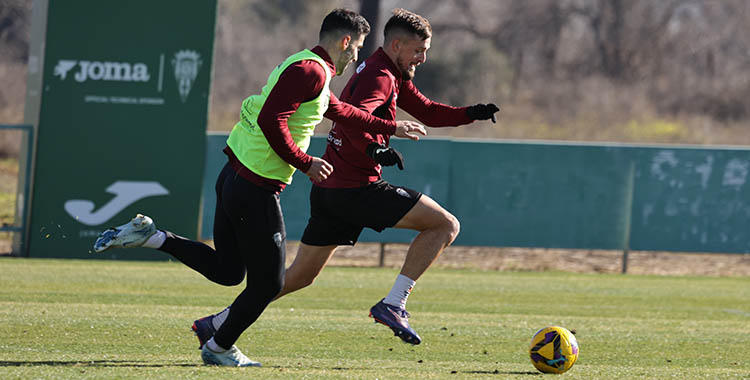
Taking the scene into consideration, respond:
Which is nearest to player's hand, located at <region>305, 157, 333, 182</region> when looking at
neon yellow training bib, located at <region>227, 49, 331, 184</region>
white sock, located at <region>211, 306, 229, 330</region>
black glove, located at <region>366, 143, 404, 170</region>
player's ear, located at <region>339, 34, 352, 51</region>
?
neon yellow training bib, located at <region>227, 49, 331, 184</region>

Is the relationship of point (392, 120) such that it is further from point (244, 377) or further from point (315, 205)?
point (244, 377)

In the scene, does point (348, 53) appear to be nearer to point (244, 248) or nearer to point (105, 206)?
point (244, 248)

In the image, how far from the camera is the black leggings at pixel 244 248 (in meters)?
6.19

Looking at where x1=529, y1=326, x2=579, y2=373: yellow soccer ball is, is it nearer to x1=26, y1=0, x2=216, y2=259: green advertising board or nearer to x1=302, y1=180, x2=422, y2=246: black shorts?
x1=302, y1=180, x2=422, y2=246: black shorts

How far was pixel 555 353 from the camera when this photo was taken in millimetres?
6727

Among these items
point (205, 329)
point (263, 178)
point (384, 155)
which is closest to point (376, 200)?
point (384, 155)

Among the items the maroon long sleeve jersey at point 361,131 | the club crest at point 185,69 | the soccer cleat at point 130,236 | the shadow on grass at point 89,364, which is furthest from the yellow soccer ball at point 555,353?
the club crest at point 185,69

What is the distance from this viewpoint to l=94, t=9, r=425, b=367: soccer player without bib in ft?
19.7

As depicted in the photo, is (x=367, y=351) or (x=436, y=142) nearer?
(x=367, y=351)

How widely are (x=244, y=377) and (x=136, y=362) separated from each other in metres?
0.94

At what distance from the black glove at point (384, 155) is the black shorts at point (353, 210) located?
1.24ft

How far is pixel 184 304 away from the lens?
33.7 ft

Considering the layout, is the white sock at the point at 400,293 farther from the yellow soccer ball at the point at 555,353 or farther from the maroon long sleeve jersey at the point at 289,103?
the maroon long sleeve jersey at the point at 289,103

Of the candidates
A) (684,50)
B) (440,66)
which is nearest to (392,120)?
(440,66)
